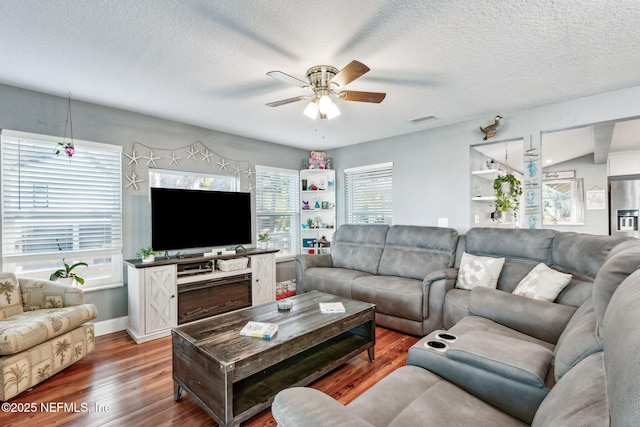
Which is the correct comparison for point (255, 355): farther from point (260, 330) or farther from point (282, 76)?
point (282, 76)

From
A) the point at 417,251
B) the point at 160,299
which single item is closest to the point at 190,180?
the point at 160,299

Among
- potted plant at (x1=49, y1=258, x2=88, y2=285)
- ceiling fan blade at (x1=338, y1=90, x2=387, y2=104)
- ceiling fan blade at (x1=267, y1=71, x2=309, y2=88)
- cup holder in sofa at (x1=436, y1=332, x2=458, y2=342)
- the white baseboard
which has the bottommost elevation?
the white baseboard

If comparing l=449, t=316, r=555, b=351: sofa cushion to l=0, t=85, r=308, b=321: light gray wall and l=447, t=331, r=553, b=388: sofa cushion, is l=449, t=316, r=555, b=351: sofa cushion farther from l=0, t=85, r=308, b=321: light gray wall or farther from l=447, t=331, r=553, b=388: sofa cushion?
l=0, t=85, r=308, b=321: light gray wall

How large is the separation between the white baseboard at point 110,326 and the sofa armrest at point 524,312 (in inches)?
144

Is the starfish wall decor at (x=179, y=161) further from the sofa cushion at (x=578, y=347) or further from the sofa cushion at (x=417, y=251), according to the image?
the sofa cushion at (x=578, y=347)

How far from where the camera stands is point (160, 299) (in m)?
3.16

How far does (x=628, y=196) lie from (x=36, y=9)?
7740mm

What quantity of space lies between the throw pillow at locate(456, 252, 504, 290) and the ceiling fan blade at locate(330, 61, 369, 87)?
2206 mm

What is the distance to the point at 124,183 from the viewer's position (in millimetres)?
3406

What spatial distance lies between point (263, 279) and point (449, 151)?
3.19 metres

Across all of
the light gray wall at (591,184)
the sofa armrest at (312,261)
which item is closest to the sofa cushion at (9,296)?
the sofa armrest at (312,261)

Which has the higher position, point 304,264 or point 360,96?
point 360,96

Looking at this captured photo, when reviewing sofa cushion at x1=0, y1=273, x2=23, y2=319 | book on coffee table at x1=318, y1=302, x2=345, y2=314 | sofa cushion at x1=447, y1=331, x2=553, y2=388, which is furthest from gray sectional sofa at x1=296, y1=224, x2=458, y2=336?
sofa cushion at x1=0, y1=273, x2=23, y2=319

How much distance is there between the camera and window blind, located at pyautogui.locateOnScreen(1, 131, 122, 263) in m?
2.77
